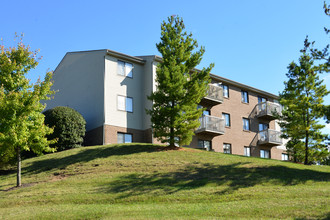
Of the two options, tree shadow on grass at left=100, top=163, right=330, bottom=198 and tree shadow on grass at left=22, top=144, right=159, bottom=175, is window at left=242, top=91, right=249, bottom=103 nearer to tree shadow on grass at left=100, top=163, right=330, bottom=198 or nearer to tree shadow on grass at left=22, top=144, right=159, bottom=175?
tree shadow on grass at left=22, top=144, right=159, bottom=175

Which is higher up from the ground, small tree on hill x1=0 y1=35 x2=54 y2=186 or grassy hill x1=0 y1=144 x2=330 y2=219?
small tree on hill x1=0 y1=35 x2=54 y2=186

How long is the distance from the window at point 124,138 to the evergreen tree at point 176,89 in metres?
4.47

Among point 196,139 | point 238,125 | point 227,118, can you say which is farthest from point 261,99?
point 196,139

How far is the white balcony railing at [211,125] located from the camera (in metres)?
29.2

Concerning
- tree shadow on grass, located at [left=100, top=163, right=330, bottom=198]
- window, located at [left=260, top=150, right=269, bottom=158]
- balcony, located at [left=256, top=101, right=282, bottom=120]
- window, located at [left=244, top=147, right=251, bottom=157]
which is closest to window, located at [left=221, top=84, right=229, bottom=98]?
balcony, located at [left=256, top=101, right=282, bottom=120]

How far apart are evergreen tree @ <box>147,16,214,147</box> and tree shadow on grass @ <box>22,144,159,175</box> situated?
165cm

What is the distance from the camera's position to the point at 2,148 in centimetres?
1719

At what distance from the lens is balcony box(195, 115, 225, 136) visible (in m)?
29.2

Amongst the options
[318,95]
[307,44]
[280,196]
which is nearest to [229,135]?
[318,95]

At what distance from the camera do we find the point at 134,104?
2872cm

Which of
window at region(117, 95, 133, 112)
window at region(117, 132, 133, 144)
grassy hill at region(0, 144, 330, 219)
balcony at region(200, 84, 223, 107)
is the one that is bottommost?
grassy hill at region(0, 144, 330, 219)

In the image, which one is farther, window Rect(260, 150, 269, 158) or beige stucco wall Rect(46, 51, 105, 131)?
window Rect(260, 150, 269, 158)

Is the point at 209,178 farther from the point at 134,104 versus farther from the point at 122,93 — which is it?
the point at 122,93

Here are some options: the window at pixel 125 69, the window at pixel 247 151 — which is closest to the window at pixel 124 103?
the window at pixel 125 69
